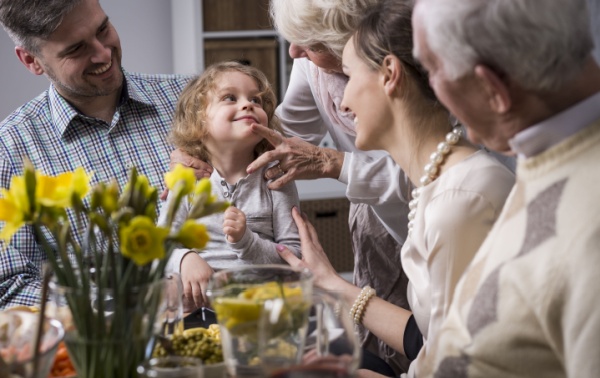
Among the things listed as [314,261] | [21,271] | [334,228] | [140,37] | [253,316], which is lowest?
[334,228]

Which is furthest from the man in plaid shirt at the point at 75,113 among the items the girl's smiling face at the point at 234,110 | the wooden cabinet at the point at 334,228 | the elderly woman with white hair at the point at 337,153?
the wooden cabinet at the point at 334,228

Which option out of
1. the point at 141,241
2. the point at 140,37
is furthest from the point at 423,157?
the point at 140,37

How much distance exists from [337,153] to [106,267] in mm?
1123

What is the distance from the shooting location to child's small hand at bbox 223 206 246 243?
208 centimetres

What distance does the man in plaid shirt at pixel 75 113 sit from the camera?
93.1 inches

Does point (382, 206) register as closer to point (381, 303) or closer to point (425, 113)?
point (381, 303)

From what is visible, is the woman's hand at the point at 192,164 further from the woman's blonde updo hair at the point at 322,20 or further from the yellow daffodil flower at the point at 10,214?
the yellow daffodil flower at the point at 10,214

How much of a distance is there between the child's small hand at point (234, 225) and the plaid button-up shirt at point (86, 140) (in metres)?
0.49

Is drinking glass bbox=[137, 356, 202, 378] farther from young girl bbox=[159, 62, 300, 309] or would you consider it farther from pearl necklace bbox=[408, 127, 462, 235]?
young girl bbox=[159, 62, 300, 309]

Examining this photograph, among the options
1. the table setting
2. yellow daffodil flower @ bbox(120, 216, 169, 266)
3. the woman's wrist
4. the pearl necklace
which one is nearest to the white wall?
the woman's wrist

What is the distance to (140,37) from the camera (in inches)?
179

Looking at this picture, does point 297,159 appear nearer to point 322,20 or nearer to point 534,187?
point 322,20

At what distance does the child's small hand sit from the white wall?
8.46ft

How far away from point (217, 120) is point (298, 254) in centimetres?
44
